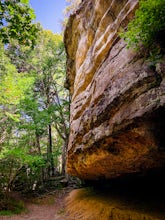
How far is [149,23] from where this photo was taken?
4.05 meters

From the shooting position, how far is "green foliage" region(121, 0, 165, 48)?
3745mm

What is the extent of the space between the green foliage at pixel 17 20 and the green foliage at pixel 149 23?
7.11ft

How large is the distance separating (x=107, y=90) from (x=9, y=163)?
9.57m

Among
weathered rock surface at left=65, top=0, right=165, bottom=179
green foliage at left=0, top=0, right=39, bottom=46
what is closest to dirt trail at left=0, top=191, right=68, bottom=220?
weathered rock surface at left=65, top=0, right=165, bottom=179

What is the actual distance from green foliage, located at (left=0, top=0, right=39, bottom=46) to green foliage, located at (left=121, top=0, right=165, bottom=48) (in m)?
2.17

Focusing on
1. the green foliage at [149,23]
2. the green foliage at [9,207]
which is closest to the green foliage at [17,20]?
the green foliage at [149,23]

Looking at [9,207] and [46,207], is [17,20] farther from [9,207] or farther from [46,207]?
[46,207]

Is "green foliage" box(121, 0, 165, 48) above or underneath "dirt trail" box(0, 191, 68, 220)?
above

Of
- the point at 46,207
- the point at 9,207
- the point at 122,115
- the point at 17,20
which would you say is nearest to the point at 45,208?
the point at 46,207

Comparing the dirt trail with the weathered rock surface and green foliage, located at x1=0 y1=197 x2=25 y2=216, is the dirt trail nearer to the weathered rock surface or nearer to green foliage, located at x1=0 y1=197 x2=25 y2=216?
green foliage, located at x1=0 y1=197 x2=25 y2=216

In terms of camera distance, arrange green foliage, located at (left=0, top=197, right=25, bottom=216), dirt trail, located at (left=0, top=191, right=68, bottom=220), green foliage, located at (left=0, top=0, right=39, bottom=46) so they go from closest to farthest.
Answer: green foliage, located at (left=0, top=0, right=39, bottom=46) → dirt trail, located at (left=0, top=191, right=68, bottom=220) → green foliage, located at (left=0, top=197, right=25, bottom=216)

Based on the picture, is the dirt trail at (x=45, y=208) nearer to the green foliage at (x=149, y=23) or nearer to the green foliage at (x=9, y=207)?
the green foliage at (x=9, y=207)

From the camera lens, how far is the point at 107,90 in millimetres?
5094

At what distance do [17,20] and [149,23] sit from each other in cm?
276
